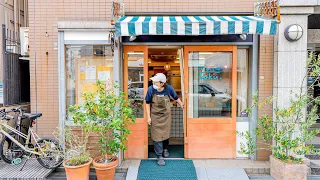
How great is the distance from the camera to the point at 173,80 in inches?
291

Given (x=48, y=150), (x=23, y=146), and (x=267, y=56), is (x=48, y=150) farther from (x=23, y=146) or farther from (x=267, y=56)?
(x=267, y=56)

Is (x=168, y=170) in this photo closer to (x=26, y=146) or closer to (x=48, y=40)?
(x=26, y=146)

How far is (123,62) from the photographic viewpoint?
479 centimetres

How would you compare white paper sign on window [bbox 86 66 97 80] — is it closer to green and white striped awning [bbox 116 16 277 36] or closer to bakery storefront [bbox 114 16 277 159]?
bakery storefront [bbox 114 16 277 159]

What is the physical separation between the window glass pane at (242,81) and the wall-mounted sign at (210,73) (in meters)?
0.46

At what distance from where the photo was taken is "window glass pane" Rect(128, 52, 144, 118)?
4.80m

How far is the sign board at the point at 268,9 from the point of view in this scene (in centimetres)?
409

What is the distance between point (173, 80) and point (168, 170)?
364 centimetres

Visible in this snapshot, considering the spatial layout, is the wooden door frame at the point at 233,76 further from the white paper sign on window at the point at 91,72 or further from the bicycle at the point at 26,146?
the bicycle at the point at 26,146

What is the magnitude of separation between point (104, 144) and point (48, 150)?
1.08 m

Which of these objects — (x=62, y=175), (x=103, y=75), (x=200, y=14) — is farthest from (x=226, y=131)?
(x=62, y=175)

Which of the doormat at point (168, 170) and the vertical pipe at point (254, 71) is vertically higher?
the vertical pipe at point (254, 71)

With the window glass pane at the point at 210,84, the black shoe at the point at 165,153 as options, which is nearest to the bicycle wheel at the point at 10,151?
the black shoe at the point at 165,153

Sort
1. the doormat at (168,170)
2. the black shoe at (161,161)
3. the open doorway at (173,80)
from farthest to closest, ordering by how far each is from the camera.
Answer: the open doorway at (173,80) → the black shoe at (161,161) → the doormat at (168,170)
